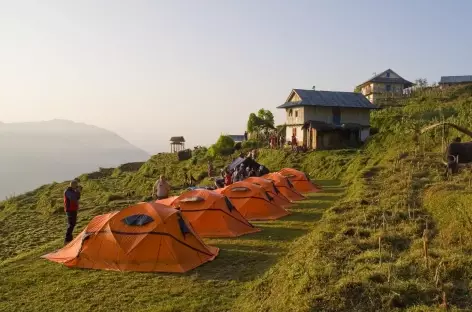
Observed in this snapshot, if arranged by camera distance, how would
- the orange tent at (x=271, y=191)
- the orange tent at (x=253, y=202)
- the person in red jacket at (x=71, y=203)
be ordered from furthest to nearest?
the orange tent at (x=271, y=191)
the orange tent at (x=253, y=202)
the person in red jacket at (x=71, y=203)

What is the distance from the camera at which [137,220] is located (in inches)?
402

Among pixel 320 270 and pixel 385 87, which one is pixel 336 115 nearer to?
pixel 385 87

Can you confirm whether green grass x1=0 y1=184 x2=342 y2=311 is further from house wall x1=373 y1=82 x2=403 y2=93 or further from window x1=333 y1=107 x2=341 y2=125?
house wall x1=373 y1=82 x2=403 y2=93

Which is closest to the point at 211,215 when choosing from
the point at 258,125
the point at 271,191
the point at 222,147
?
the point at 271,191

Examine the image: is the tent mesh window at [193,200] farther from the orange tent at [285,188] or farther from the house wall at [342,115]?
the house wall at [342,115]

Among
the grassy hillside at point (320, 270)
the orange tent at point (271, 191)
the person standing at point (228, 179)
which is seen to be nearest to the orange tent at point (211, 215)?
the grassy hillside at point (320, 270)

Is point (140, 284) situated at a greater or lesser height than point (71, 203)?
lesser

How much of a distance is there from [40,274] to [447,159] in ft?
41.5

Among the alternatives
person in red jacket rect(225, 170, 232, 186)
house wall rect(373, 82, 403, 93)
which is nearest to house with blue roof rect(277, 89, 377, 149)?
person in red jacket rect(225, 170, 232, 186)

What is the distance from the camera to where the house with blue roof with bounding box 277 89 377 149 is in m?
40.1

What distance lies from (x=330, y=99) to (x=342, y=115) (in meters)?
2.02

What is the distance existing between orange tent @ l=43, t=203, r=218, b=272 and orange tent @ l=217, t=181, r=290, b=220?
17.2 ft

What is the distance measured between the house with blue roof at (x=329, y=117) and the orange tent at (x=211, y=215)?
26935 millimetres

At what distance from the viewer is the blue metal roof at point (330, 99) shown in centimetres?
4247
